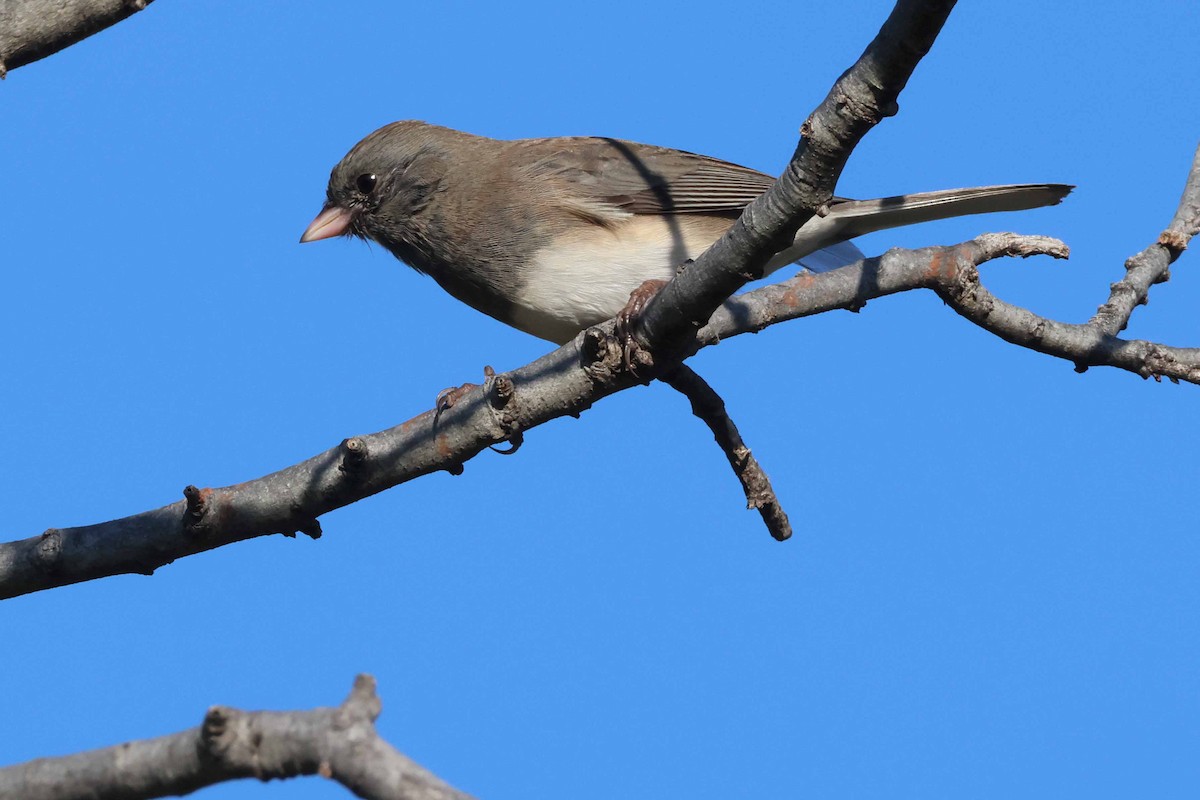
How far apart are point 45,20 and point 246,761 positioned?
2084 millimetres

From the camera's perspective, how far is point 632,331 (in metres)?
3.23

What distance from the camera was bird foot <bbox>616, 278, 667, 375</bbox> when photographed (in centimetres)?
324

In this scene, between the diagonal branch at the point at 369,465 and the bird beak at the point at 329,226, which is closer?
the diagonal branch at the point at 369,465

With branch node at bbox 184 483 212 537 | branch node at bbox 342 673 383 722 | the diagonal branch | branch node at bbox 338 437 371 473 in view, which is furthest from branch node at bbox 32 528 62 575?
branch node at bbox 342 673 383 722

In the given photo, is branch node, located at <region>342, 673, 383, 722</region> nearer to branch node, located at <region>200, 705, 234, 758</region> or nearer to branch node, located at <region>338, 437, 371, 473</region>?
branch node, located at <region>200, 705, 234, 758</region>

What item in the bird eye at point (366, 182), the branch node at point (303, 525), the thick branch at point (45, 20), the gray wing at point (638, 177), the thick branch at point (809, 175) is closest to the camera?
the thick branch at point (809, 175)

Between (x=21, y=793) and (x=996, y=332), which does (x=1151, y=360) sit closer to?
(x=996, y=332)

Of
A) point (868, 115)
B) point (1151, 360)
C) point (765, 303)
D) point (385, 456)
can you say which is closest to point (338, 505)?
point (385, 456)

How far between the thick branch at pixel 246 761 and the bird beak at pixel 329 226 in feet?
12.2

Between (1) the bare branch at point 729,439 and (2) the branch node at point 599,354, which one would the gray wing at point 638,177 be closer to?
(1) the bare branch at point 729,439

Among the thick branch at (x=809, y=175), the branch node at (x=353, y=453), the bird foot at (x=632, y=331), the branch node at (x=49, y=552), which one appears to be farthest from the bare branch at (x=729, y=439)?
the branch node at (x=49, y=552)

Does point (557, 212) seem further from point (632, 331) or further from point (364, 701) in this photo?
point (364, 701)

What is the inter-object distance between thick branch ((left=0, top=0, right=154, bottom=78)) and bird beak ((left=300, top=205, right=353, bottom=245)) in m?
2.39

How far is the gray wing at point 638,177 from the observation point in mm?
5016
